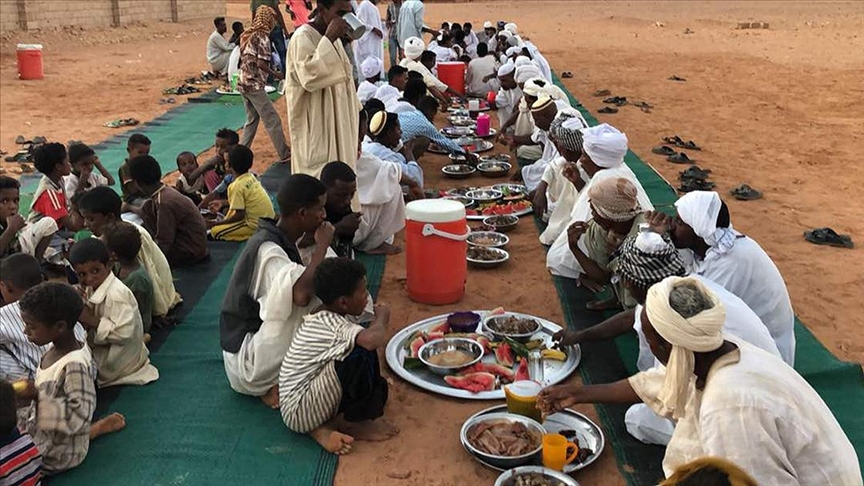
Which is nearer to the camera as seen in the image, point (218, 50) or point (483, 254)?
point (483, 254)

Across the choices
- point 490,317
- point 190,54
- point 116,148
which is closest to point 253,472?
point 490,317

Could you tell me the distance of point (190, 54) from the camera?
18.8 m

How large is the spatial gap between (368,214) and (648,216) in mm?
2560

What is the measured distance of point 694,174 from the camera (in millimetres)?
7688

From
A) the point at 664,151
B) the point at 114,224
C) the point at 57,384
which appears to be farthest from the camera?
the point at 664,151

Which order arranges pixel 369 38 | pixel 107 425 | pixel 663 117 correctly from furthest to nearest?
1. pixel 369 38
2. pixel 663 117
3. pixel 107 425

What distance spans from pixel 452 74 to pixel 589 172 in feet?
24.8

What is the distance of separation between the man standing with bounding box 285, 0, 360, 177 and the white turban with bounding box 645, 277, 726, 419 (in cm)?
322

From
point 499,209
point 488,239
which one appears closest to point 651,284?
point 488,239

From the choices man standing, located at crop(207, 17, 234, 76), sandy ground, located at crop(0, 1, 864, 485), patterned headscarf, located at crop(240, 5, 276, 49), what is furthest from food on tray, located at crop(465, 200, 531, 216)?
man standing, located at crop(207, 17, 234, 76)

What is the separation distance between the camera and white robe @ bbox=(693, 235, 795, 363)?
10.8 feet

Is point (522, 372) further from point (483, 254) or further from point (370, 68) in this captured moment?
point (370, 68)

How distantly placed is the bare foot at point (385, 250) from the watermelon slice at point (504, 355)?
1.99 metres

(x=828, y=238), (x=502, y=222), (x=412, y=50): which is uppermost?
(x=412, y=50)
